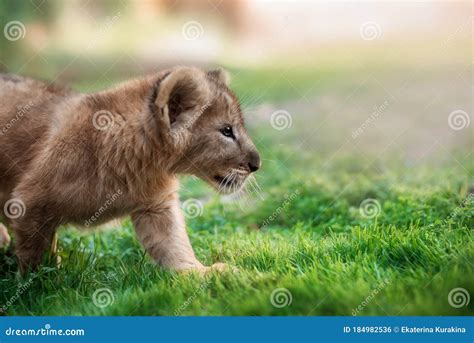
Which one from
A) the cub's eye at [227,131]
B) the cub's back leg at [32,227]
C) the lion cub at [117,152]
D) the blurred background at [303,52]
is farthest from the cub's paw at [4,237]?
the cub's eye at [227,131]

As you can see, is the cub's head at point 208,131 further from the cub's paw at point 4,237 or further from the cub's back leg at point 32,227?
the cub's paw at point 4,237

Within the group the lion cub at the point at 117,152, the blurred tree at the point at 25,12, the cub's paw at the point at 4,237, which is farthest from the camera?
the blurred tree at the point at 25,12

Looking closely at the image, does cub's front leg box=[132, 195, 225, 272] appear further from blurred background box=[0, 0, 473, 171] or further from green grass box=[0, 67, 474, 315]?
blurred background box=[0, 0, 473, 171]

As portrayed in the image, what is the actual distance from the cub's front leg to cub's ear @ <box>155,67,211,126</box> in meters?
0.92

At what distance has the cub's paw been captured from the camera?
614 centimetres

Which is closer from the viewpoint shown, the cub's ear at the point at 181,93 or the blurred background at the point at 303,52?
the cub's ear at the point at 181,93

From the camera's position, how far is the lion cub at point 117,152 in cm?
521

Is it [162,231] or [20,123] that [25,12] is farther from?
[162,231]

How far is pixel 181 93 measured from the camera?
522 centimetres

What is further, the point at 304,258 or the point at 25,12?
the point at 25,12

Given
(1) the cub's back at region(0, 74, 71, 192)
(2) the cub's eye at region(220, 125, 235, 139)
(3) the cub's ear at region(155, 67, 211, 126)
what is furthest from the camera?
(1) the cub's back at region(0, 74, 71, 192)

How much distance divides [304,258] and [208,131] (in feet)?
4.04

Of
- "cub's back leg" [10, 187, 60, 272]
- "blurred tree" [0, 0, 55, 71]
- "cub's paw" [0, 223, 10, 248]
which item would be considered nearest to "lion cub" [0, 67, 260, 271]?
"cub's back leg" [10, 187, 60, 272]

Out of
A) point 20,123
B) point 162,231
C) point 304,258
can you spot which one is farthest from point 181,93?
point 304,258
